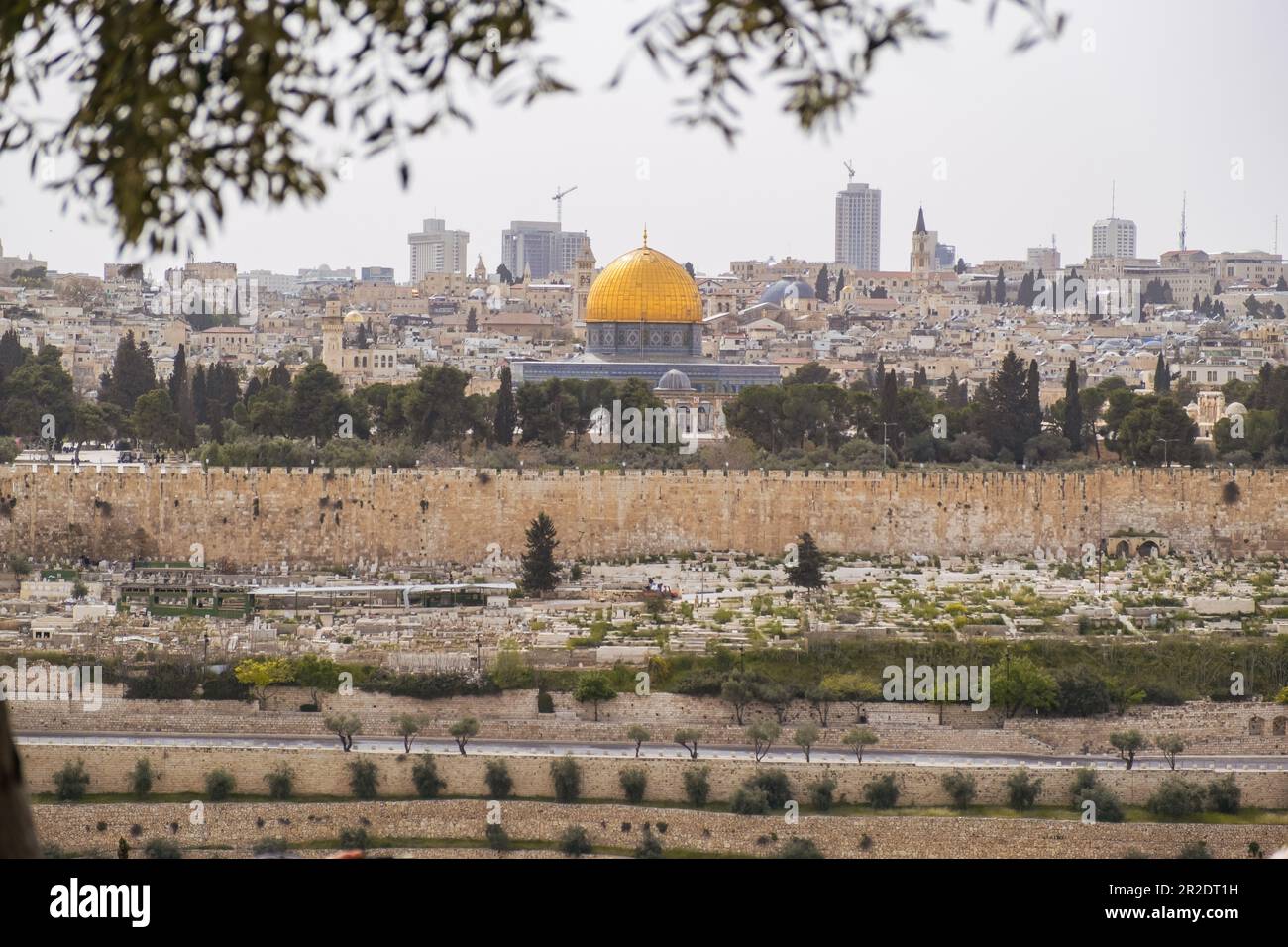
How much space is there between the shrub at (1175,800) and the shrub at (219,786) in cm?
680

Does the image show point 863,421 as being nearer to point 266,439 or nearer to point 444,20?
point 266,439

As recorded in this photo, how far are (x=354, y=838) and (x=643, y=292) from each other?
111 feet

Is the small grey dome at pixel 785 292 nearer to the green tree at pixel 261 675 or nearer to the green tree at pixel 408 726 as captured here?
the green tree at pixel 261 675

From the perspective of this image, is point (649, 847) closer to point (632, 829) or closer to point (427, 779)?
point (632, 829)

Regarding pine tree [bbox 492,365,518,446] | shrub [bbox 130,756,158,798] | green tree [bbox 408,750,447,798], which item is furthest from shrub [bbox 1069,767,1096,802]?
pine tree [bbox 492,365,518,446]

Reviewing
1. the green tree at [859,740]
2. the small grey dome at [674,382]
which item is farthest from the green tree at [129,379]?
the green tree at [859,740]

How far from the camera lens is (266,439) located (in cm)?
3259

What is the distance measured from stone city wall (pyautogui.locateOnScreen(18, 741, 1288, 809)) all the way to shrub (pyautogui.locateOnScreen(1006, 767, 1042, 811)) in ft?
0.21

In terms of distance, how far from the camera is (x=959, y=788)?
57.6 feet

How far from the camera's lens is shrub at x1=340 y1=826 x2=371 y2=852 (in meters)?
16.5

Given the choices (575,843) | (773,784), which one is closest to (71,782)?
(575,843)

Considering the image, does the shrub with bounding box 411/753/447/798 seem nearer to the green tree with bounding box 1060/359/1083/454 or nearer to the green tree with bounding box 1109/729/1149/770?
the green tree with bounding box 1109/729/1149/770

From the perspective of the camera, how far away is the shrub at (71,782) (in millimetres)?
17928
